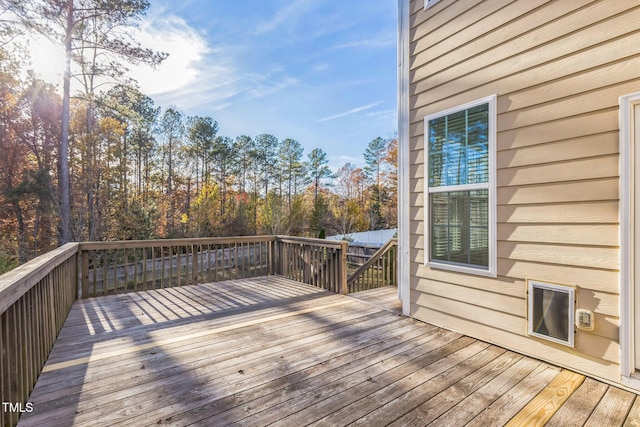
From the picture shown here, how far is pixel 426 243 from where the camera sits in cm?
316

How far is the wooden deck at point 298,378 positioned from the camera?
1.67 meters

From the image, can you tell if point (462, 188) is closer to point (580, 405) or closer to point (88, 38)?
point (580, 405)

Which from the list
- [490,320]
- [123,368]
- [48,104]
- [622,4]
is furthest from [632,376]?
[48,104]

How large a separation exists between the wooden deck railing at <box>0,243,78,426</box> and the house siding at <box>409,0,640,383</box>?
3.19 m

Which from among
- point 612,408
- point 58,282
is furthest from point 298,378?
point 58,282

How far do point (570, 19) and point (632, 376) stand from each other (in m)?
2.48

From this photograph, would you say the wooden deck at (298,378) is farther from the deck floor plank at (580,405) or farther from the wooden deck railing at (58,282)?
the wooden deck railing at (58,282)

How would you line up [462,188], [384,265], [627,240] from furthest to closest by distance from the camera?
[384,265] < [462,188] < [627,240]

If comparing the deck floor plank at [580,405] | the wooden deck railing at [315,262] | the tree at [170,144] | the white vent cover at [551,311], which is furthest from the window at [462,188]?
the tree at [170,144]

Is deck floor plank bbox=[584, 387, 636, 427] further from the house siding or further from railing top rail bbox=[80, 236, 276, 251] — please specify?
railing top rail bbox=[80, 236, 276, 251]

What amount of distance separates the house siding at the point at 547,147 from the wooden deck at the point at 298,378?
284 millimetres

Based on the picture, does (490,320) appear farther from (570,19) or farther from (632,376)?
(570,19)

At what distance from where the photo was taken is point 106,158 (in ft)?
44.6

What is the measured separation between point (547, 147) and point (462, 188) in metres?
0.74
